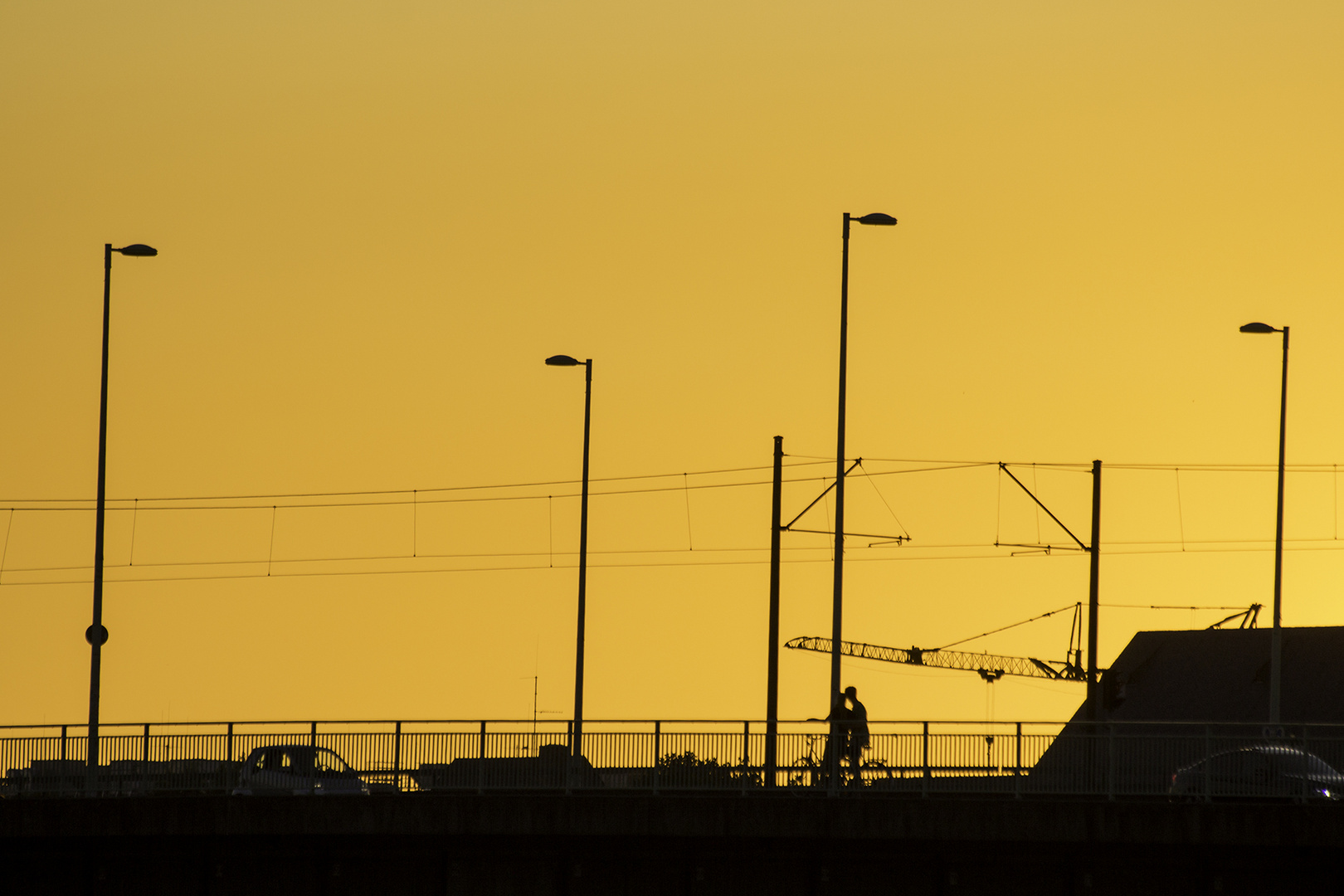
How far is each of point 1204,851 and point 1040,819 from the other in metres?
2.41

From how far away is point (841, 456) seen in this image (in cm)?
4056

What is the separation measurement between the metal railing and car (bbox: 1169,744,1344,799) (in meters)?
0.02

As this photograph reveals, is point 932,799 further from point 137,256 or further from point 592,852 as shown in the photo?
point 137,256

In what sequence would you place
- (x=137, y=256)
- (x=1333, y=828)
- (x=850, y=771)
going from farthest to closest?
(x=137, y=256)
(x=850, y=771)
(x=1333, y=828)

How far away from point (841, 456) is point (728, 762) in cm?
704

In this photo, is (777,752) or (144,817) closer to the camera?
(144,817)

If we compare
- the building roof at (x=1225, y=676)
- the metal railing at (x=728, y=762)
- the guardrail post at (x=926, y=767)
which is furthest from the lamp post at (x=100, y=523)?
the building roof at (x=1225, y=676)

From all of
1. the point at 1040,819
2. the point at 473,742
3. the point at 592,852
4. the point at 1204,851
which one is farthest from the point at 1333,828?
the point at 473,742

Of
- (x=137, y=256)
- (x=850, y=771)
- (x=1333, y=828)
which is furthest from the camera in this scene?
(x=137, y=256)

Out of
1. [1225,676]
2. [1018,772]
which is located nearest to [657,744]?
[1018,772]

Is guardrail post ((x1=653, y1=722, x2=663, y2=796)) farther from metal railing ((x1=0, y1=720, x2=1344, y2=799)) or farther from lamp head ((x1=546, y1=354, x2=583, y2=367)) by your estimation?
lamp head ((x1=546, y1=354, x2=583, y2=367))

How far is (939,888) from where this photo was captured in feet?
110

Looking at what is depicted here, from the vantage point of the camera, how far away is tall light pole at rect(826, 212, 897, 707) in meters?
39.7

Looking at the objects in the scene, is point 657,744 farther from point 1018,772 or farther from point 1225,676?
point 1225,676
